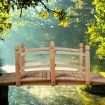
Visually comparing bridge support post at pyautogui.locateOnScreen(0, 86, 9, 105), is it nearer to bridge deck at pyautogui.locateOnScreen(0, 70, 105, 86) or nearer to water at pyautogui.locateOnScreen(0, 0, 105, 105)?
bridge deck at pyautogui.locateOnScreen(0, 70, 105, 86)

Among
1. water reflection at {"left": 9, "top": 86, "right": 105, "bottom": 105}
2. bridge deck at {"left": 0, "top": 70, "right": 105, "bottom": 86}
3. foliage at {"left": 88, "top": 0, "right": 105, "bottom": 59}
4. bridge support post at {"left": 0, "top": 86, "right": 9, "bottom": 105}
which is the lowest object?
water reflection at {"left": 9, "top": 86, "right": 105, "bottom": 105}

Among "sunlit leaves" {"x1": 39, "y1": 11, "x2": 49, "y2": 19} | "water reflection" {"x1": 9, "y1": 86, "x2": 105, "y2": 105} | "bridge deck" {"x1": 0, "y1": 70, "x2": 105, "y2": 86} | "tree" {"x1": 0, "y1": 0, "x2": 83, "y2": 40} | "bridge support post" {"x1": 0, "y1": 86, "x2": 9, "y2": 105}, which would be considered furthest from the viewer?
"water reflection" {"x1": 9, "y1": 86, "x2": 105, "y2": 105}

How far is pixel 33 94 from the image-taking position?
2739 centimetres

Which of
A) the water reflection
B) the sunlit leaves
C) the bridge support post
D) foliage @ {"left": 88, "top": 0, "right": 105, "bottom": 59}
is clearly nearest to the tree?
the sunlit leaves

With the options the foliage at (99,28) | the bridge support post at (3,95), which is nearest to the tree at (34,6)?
the bridge support post at (3,95)

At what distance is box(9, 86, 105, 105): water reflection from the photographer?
23781 mm

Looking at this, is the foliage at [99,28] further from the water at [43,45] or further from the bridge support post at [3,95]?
the bridge support post at [3,95]

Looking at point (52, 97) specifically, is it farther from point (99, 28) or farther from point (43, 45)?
point (43, 45)

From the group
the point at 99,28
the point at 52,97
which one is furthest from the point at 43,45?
the point at 52,97

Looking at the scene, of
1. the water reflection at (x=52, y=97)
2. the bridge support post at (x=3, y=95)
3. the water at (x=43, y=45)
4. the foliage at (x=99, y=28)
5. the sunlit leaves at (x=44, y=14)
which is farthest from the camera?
the foliage at (x=99, y=28)

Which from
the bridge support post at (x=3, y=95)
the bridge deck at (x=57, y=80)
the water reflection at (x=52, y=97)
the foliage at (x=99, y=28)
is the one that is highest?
the foliage at (x=99, y=28)

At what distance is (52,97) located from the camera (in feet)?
84.3

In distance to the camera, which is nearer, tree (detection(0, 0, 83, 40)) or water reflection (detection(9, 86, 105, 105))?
tree (detection(0, 0, 83, 40))

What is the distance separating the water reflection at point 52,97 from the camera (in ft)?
78.0
